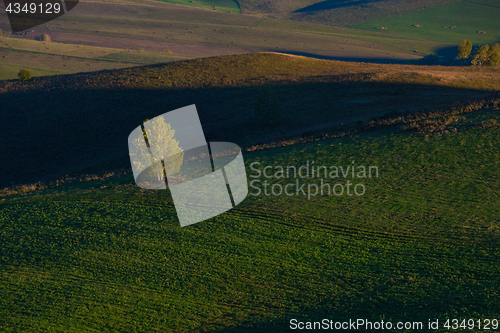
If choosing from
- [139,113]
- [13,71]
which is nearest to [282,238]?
[139,113]

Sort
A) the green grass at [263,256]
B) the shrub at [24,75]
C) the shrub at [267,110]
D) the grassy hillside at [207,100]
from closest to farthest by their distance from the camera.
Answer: the green grass at [263,256] → the grassy hillside at [207,100] → the shrub at [267,110] → the shrub at [24,75]

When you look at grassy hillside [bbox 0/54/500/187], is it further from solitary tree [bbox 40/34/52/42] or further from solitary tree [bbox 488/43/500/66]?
solitary tree [bbox 40/34/52/42]

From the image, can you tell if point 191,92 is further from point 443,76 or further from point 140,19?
point 140,19

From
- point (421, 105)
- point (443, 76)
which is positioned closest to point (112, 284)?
point (421, 105)

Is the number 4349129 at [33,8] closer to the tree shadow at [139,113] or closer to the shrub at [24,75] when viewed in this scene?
the shrub at [24,75]

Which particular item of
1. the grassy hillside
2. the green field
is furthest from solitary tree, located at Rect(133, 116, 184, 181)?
the green field

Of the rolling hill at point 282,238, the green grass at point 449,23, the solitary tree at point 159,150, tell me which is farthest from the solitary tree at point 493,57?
the solitary tree at point 159,150

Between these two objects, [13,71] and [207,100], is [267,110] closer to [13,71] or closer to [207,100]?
[207,100]
